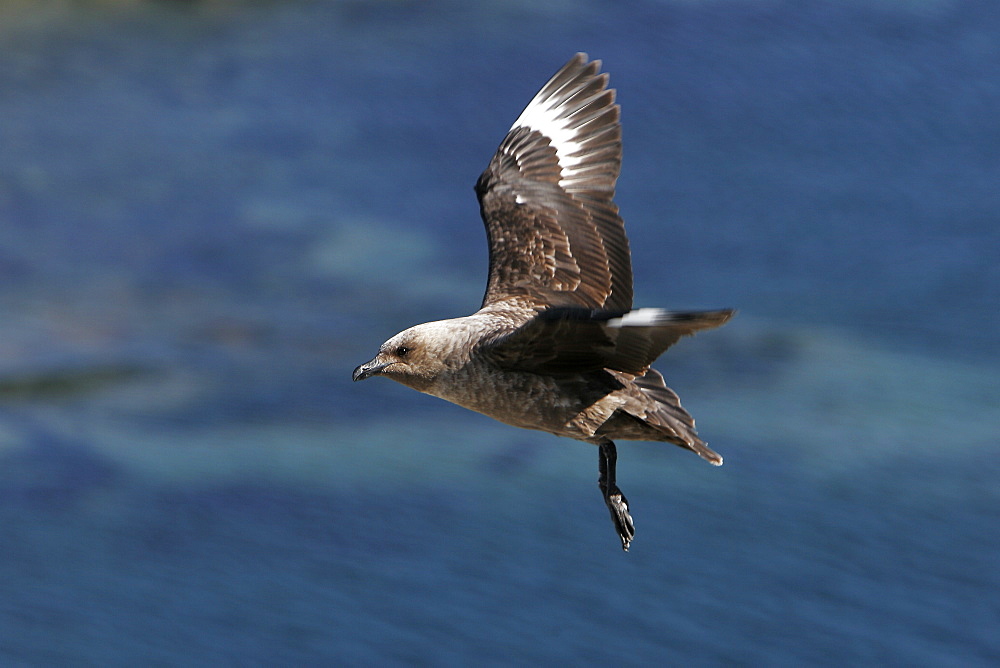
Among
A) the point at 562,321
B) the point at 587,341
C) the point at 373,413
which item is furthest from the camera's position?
the point at 373,413

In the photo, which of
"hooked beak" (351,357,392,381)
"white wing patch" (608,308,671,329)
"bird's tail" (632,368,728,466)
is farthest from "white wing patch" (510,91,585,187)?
"white wing patch" (608,308,671,329)

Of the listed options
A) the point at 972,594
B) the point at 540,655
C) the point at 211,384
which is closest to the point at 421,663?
the point at 540,655

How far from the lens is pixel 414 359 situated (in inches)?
269

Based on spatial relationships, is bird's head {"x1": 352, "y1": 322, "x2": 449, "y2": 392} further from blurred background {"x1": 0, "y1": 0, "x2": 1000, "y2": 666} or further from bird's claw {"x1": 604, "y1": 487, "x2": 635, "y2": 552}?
blurred background {"x1": 0, "y1": 0, "x2": 1000, "y2": 666}

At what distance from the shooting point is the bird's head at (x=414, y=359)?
677cm

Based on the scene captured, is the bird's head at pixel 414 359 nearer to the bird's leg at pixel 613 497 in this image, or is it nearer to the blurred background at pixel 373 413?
the bird's leg at pixel 613 497

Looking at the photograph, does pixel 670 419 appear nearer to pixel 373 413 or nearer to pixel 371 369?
pixel 371 369

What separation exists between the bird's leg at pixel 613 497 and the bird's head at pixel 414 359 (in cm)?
105

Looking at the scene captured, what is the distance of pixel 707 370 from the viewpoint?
2684 cm

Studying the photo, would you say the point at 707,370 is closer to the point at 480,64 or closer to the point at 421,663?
the point at 421,663

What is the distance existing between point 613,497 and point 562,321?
1418mm

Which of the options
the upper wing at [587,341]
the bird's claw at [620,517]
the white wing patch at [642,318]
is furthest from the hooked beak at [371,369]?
the white wing patch at [642,318]

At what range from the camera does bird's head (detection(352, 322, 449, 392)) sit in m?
6.77

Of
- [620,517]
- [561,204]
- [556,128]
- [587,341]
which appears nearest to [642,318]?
[587,341]
